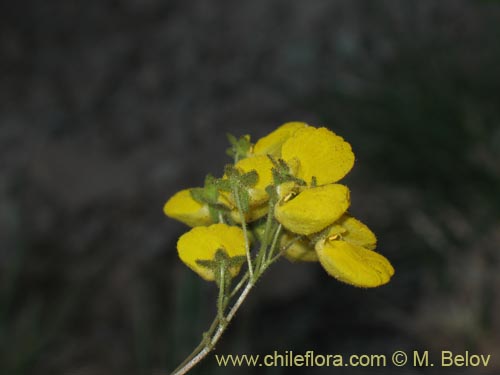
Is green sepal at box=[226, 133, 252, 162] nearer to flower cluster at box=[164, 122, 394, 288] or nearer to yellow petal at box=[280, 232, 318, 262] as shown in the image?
flower cluster at box=[164, 122, 394, 288]

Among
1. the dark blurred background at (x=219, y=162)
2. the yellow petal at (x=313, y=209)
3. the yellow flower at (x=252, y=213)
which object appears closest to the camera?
the yellow petal at (x=313, y=209)

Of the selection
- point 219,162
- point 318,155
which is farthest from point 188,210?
point 219,162

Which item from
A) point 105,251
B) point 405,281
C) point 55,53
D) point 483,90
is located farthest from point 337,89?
point 55,53

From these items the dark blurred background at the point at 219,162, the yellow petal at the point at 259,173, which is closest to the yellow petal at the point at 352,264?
the yellow petal at the point at 259,173

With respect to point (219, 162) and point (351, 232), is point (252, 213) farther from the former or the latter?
point (219, 162)

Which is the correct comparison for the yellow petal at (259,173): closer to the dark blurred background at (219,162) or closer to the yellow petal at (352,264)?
the yellow petal at (352,264)
